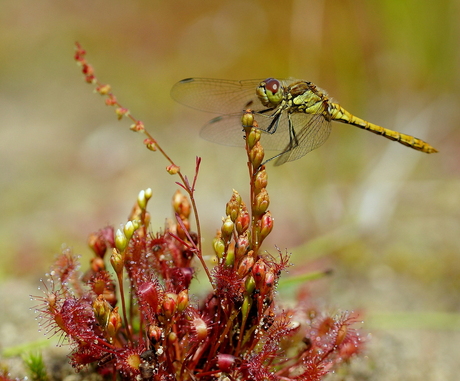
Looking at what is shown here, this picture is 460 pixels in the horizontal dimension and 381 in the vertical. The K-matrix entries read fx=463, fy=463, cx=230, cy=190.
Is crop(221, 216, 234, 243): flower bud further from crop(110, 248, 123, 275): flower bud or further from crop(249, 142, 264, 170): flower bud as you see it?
crop(110, 248, 123, 275): flower bud

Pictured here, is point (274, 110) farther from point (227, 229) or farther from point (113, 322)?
point (113, 322)

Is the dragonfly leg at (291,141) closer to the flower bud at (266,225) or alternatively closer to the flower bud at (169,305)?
the flower bud at (266,225)

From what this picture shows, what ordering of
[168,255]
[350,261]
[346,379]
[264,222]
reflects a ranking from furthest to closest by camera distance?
[350,261] → [346,379] → [168,255] → [264,222]

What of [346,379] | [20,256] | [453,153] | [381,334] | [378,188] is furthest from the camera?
[453,153]

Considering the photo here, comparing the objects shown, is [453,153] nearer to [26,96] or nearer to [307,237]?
[307,237]

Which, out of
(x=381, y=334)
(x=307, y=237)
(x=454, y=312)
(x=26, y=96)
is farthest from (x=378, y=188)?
(x=26, y=96)

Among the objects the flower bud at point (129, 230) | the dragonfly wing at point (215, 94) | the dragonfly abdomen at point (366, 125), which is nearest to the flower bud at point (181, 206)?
the flower bud at point (129, 230)
